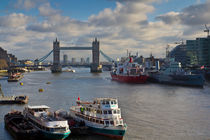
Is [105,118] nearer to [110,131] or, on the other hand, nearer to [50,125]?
[110,131]

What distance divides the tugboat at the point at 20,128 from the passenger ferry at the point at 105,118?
→ 6138mm

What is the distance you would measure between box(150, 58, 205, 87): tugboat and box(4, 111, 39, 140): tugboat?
66326mm

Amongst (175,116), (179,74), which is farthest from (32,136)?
(179,74)

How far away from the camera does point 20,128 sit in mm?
31875

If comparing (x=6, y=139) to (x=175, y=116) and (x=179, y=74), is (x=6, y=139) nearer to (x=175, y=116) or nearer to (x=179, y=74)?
(x=175, y=116)

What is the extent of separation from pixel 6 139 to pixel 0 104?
23.9 metres

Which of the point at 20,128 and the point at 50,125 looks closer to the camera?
the point at 50,125

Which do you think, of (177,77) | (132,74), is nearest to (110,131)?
(177,77)

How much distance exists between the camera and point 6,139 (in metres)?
31.1

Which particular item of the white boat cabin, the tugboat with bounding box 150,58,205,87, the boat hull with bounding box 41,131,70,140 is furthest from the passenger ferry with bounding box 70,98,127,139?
the tugboat with bounding box 150,58,205,87

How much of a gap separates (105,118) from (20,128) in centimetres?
950

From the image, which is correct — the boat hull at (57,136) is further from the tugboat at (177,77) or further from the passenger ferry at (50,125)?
the tugboat at (177,77)

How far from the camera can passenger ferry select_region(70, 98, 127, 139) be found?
30.7m

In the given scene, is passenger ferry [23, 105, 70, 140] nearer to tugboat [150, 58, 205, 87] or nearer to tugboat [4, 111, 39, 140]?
tugboat [4, 111, 39, 140]
